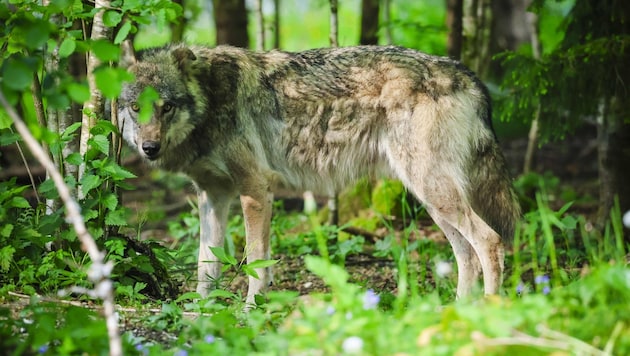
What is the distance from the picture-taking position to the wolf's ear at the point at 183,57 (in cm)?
556

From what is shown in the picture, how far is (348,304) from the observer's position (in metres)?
2.97

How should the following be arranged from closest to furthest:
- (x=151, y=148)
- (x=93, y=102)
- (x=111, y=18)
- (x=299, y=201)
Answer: (x=111, y=18) → (x=93, y=102) → (x=151, y=148) → (x=299, y=201)

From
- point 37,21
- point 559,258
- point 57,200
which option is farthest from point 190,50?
point 559,258

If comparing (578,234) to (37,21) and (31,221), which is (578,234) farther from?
(37,21)

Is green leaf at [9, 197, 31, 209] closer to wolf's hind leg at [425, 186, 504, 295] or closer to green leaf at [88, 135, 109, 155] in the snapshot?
green leaf at [88, 135, 109, 155]

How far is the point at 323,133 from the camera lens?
19.3ft

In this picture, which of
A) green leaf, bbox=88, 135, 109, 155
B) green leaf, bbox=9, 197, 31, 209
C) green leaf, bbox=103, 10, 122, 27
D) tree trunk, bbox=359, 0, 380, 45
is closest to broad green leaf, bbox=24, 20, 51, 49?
green leaf, bbox=103, 10, 122, 27

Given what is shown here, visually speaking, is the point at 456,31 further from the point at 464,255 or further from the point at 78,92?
the point at 78,92

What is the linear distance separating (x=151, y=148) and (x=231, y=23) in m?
5.48

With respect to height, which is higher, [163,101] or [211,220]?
[163,101]

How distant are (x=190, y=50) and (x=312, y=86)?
3.08 feet

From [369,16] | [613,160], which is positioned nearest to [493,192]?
[613,160]

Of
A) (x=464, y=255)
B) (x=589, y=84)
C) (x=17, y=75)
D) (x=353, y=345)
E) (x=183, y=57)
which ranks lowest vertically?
(x=464, y=255)

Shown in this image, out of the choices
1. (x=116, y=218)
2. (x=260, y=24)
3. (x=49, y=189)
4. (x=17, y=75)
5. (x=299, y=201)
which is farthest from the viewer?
(x=299, y=201)
